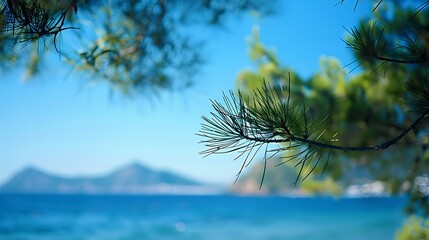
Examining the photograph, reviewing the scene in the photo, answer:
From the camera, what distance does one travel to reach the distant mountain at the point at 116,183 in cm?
7119

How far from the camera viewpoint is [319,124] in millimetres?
1098

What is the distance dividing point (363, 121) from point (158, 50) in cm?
182

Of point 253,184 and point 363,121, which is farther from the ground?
point 253,184

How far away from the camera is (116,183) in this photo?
87.1 m

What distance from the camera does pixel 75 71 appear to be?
2012 mm

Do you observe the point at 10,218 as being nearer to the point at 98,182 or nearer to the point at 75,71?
the point at 75,71

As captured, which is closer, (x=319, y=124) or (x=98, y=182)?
(x=319, y=124)

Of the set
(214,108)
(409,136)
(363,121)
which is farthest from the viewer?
(363,121)

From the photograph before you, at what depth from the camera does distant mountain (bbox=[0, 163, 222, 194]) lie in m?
71.2

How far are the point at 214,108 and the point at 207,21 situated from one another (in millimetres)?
1641

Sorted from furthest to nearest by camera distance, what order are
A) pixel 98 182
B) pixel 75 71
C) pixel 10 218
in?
1. pixel 98 182
2. pixel 10 218
3. pixel 75 71

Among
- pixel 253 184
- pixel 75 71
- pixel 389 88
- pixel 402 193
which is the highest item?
pixel 253 184

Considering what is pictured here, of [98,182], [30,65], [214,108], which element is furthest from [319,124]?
[98,182]

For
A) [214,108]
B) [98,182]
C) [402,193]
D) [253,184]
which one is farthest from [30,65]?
[98,182]
